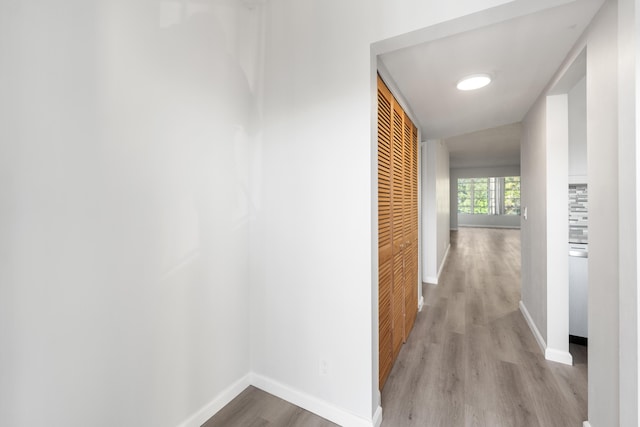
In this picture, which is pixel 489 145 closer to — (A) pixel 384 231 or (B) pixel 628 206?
(A) pixel 384 231

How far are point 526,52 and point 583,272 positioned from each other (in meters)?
1.93

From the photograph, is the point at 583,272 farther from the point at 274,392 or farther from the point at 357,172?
the point at 274,392

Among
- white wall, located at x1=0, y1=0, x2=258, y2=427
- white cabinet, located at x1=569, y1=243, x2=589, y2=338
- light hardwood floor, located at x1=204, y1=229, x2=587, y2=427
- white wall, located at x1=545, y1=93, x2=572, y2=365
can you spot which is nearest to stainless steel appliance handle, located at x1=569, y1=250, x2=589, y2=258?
white cabinet, located at x1=569, y1=243, x2=589, y2=338

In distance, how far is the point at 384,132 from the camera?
1906mm

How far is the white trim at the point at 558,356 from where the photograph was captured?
85.4 inches

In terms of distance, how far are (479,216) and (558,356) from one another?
11.6 metres

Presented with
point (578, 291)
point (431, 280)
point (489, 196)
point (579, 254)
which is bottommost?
point (431, 280)

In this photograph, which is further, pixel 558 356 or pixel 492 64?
pixel 558 356

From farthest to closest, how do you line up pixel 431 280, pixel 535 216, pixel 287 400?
1. pixel 431 280
2. pixel 535 216
3. pixel 287 400

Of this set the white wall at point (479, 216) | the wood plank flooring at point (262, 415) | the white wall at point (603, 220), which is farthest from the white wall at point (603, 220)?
the white wall at point (479, 216)

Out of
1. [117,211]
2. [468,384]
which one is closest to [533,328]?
[468,384]

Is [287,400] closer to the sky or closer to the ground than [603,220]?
closer to the ground

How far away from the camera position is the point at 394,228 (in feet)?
7.12

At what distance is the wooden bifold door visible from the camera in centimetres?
186
